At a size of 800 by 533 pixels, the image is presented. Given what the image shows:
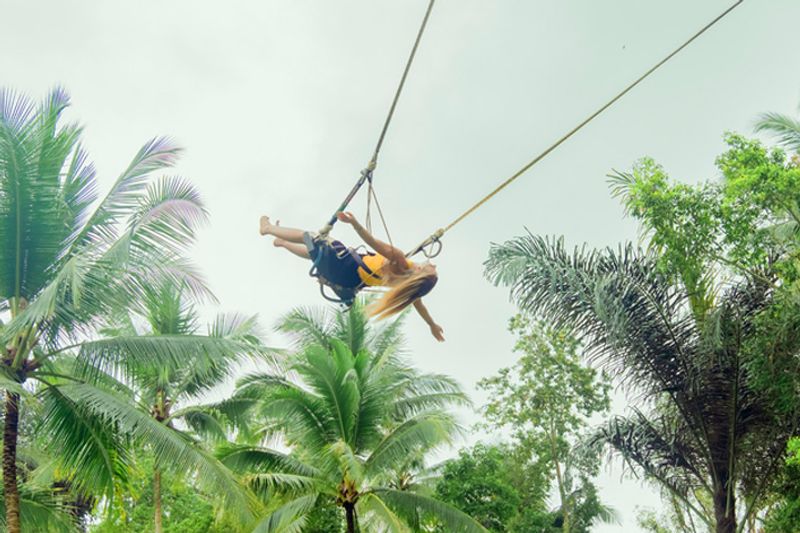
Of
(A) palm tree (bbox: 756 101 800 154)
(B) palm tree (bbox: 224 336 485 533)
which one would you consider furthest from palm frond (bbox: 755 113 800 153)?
(B) palm tree (bbox: 224 336 485 533)

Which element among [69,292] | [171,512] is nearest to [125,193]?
[69,292]

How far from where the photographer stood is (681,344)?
9.94 metres

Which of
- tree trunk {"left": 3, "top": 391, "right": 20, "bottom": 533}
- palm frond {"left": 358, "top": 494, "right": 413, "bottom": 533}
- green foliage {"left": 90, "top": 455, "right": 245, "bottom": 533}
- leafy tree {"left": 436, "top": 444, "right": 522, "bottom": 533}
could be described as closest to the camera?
tree trunk {"left": 3, "top": 391, "right": 20, "bottom": 533}

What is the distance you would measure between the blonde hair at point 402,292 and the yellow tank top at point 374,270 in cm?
8

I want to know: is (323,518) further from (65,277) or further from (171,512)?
(65,277)

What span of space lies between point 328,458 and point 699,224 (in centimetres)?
556

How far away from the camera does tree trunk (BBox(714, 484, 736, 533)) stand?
372 inches

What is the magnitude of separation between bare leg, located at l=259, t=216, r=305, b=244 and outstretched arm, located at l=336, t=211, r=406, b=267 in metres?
Result: 0.72

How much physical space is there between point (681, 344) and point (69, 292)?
22.3 feet

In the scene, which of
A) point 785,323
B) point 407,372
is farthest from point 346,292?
point 407,372

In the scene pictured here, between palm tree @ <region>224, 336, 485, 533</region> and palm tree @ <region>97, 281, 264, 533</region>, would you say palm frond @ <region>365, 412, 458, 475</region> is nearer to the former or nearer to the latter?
palm tree @ <region>224, 336, 485, 533</region>

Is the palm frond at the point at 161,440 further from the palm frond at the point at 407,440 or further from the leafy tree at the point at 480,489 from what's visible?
the leafy tree at the point at 480,489

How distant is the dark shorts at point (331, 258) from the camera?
5.33 m

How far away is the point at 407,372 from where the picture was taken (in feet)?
46.2
